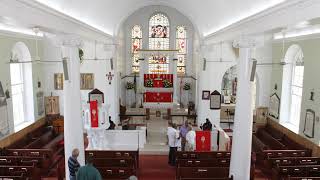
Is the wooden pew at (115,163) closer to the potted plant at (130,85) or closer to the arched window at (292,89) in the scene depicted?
the arched window at (292,89)

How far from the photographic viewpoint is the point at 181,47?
22.8 metres

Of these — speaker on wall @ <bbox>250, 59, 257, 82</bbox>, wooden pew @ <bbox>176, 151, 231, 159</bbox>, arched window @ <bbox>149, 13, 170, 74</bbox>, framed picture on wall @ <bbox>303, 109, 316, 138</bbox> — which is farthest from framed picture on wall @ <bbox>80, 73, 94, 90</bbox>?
speaker on wall @ <bbox>250, 59, 257, 82</bbox>

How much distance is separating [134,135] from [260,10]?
25.5 feet

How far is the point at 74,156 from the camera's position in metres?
7.50

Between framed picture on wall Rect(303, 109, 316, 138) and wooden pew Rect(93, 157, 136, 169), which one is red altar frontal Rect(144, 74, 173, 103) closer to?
framed picture on wall Rect(303, 109, 316, 138)

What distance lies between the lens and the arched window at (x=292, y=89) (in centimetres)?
1452

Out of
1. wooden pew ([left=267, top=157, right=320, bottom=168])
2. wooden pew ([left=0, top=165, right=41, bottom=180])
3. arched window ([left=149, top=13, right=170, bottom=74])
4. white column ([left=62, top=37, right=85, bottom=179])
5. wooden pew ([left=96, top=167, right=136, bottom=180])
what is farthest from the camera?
arched window ([left=149, top=13, right=170, bottom=74])

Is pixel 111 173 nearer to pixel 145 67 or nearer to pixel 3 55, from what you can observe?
pixel 3 55

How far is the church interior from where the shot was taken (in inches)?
328

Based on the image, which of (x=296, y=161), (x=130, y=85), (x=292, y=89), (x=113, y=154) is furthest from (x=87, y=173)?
(x=130, y=85)

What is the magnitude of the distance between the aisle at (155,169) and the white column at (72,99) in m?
2.82

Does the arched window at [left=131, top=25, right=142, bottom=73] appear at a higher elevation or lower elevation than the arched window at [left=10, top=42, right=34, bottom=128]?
higher

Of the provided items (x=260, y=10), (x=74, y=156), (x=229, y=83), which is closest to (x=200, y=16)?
(x=229, y=83)

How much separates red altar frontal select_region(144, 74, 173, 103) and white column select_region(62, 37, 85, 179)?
11105 mm
